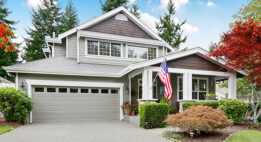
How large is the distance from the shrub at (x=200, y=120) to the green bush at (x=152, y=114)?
1.61m

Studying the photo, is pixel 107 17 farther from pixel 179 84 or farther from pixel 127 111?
pixel 179 84

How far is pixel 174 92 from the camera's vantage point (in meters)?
12.5

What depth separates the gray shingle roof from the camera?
933 centimetres

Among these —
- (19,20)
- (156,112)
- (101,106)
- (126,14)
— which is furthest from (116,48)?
(19,20)

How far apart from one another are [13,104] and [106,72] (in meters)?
5.06

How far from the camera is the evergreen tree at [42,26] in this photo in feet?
85.9

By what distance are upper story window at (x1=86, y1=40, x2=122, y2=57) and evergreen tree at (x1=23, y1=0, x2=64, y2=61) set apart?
16712mm

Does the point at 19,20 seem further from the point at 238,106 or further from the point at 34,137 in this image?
the point at 238,106

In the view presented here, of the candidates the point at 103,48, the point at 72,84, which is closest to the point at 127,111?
the point at 72,84

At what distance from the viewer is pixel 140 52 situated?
13.4 meters

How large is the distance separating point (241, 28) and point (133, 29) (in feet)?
25.0

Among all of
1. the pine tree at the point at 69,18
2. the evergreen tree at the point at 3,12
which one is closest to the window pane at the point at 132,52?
the pine tree at the point at 69,18

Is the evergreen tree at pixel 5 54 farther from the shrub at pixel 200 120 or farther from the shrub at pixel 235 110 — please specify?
the shrub at pixel 235 110

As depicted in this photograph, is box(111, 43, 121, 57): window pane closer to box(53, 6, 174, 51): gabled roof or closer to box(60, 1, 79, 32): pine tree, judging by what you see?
box(53, 6, 174, 51): gabled roof
